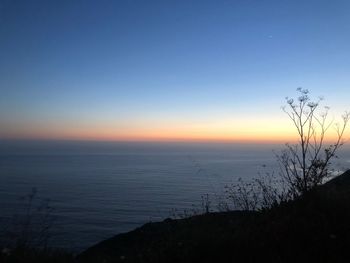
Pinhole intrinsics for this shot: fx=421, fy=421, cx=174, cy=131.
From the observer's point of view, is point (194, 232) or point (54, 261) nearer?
point (54, 261)

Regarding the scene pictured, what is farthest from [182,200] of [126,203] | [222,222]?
[222,222]

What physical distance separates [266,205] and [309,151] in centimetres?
160

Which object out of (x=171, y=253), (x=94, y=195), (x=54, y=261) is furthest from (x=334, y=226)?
(x=94, y=195)

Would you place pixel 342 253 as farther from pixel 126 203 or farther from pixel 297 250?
pixel 126 203

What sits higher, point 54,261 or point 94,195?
point 54,261

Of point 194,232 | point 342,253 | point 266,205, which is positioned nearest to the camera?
point 342,253

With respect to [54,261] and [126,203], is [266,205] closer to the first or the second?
[54,261]

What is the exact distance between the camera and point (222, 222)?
8.58 m

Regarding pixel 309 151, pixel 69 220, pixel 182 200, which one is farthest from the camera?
pixel 182 200

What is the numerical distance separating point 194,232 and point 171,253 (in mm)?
1464

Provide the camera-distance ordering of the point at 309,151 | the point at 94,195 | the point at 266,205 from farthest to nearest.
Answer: the point at 94,195 → the point at 309,151 → the point at 266,205

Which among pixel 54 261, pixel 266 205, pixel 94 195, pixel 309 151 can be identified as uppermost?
pixel 309 151

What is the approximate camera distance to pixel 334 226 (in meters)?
6.16

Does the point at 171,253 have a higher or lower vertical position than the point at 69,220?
higher
